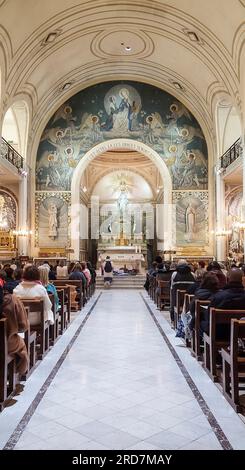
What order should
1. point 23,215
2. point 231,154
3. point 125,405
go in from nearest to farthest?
point 125,405
point 231,154
point 23,215

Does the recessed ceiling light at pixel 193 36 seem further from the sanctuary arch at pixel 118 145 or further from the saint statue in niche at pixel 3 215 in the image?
the saint statue in niche at pixel 3 215

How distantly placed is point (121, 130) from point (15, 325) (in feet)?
57.2

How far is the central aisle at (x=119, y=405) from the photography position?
10.8 ft

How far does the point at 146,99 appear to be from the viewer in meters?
20.5

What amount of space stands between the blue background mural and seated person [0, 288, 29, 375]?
16388 millimetres

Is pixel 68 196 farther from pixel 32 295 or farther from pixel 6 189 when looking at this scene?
pixel 32 295

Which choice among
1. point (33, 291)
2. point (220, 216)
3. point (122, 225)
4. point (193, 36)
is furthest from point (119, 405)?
point (122, 225)

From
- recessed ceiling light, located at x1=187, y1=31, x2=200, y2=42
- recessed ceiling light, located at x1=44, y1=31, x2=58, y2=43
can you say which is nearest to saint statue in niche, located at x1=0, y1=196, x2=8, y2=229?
recessed ceiling light, located at x1=44, y1=31, x2=58, y2=43

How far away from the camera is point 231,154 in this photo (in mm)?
17375

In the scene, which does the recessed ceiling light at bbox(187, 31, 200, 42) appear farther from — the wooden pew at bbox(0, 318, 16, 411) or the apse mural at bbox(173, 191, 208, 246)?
the wooden pew at bbox(0, 318, 16, 411)

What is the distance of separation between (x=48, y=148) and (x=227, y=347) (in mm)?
17229

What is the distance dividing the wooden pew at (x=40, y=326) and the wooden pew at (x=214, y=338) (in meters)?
2.29

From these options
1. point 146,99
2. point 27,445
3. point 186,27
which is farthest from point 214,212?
point 27,445

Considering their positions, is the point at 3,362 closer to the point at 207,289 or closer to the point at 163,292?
the point at 207,289
